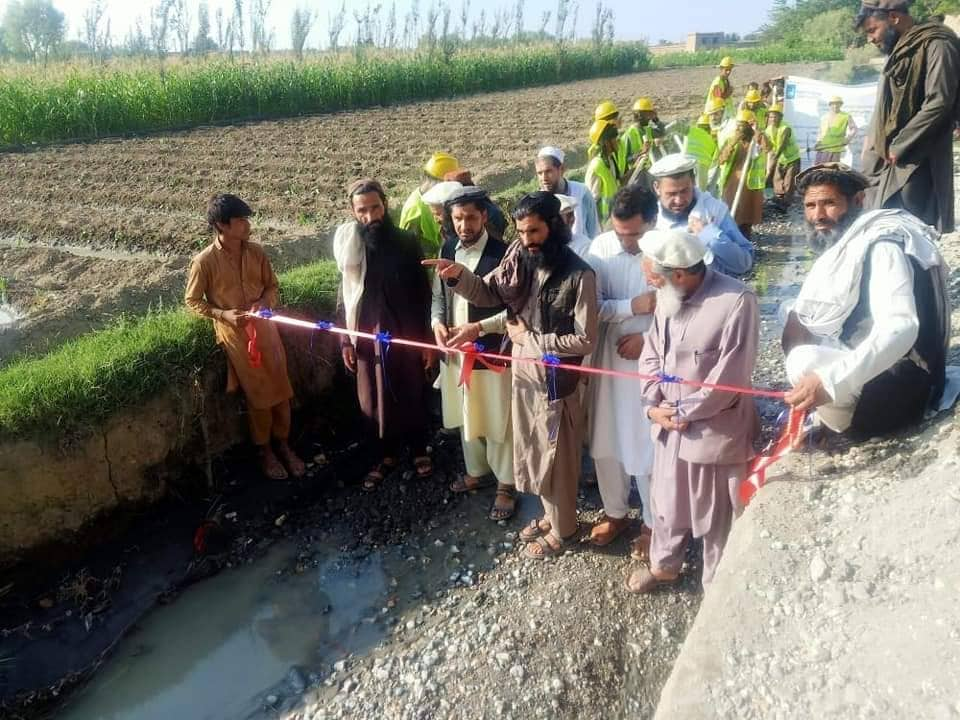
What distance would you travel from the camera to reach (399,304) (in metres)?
4.43

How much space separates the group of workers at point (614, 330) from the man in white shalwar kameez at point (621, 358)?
0.03ft

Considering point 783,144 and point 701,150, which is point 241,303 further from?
point 783,144

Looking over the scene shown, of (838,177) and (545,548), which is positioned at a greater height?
(838,177)

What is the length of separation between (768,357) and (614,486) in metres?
2.51

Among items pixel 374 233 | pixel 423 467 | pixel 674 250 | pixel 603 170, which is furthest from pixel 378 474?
pixel 603 170

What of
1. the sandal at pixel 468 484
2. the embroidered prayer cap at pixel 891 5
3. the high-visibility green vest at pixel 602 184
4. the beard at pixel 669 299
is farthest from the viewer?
the high-visibility green vest at pixel 602 184

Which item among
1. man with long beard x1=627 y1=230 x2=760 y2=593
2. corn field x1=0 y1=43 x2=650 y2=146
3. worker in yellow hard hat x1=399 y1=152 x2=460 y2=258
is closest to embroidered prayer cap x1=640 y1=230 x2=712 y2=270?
man with long beard x1=627 y1=230 x2=760 y2=593

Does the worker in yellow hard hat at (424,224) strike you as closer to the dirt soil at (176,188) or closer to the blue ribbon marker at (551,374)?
the blue ribbon marker at (551,374)

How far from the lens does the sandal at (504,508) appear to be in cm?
436

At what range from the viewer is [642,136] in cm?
738

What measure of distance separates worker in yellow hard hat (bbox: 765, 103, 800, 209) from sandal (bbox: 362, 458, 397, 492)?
7824 mm

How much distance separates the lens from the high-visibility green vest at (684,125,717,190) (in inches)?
292

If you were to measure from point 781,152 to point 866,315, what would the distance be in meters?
8.41

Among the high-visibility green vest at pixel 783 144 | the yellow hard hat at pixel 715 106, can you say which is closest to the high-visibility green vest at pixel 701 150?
the yellow hard hat at pixel 715 106
